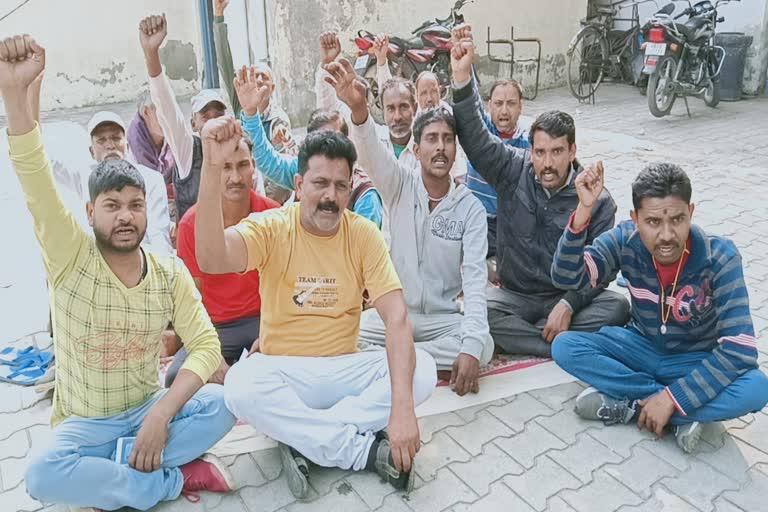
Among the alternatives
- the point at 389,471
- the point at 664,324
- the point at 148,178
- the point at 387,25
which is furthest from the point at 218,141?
the point at 387,25

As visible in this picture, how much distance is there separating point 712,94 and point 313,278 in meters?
8.41

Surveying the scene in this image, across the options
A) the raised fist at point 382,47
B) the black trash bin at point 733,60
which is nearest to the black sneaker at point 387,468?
the raised fist at point 382,47

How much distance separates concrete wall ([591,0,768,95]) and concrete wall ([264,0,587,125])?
216 cm

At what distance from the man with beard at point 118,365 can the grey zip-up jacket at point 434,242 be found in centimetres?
106

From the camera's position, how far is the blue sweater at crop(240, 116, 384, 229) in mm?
3295

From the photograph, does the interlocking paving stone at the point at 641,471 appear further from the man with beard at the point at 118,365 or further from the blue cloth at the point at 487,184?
the blue cloth at the point at 487,184

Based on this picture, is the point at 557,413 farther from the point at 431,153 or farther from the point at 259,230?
the point at 259,230

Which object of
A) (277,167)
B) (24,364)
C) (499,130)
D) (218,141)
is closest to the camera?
(218,141)

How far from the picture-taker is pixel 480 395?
2977mm

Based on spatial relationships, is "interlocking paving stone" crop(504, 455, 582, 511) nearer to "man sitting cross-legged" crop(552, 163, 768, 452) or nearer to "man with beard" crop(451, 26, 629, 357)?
"man sitting cross-legged" crop(552, 163, 768, 452)

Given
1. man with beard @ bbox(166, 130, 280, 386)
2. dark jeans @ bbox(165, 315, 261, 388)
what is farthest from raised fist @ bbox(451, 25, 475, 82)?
dark jeans @ bbox(165, 315, 261, 388)

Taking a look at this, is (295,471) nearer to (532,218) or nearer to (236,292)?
(236,292)

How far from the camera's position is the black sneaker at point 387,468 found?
2.36 metres

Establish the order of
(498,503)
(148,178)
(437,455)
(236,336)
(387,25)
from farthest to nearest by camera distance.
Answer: (387,25) → (148,178) → (236,336) → (437,455) → (498,503)
